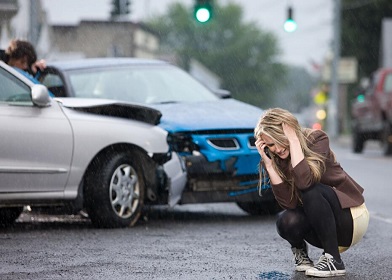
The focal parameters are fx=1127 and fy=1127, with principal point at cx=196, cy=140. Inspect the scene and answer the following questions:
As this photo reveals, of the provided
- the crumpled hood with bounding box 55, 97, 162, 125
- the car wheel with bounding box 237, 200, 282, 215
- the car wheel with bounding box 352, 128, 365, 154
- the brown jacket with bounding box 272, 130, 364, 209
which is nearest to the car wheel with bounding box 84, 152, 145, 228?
the crumpled hood with bounding box 55, 97, 162, 125

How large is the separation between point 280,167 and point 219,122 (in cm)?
359

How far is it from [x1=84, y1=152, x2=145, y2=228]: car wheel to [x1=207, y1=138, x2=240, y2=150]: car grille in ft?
2.39

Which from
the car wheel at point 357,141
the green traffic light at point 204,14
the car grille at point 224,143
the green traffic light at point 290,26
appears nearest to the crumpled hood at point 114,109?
the car grille at point 224,143

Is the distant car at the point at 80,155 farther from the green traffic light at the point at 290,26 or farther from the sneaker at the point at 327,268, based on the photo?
the green traffic light at the point at 290,26

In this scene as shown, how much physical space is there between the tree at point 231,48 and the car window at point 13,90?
10371 cm

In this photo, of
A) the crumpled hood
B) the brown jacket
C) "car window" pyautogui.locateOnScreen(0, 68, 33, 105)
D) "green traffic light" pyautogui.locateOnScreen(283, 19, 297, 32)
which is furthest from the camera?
"green traffic light" pyautogui.locateOnScreen(283, 19, 297, 32)

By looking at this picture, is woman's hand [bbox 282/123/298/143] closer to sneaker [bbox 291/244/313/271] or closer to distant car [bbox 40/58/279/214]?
sneaker [bbox 291/244/313/271]

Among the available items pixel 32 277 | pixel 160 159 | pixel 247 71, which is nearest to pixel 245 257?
pixel 32 277

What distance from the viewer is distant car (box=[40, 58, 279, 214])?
9.88 m

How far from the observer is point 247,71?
116 m

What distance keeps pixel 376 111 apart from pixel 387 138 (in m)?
0.70

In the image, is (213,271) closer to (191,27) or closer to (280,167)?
(280,167)

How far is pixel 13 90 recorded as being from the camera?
9102 millimetres

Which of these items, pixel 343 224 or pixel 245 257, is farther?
pixel 245 257
